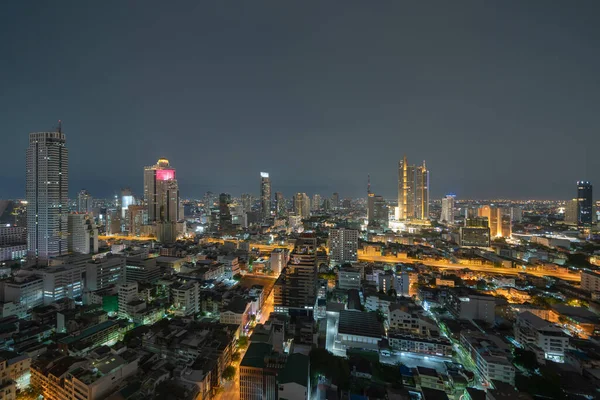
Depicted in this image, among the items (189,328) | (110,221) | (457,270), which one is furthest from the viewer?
(110,221)

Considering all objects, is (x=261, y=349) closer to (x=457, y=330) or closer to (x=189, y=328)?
(x=189, y=328)

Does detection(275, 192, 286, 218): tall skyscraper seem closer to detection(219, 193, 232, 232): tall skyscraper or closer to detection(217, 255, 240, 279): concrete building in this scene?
detection(219, 193, 232, 232): tall skyscraper

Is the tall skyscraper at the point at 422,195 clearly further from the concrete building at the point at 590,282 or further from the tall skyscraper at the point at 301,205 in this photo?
the concrete building at the point at 590,282

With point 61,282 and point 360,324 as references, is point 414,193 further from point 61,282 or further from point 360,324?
point 61,282

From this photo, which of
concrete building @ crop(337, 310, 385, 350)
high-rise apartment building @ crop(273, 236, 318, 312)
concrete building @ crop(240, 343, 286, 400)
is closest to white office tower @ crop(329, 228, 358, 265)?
high-rise apartment building @ crop(273, 236, 318, 312)

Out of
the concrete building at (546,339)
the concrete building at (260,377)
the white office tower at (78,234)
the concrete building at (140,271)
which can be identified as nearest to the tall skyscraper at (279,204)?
the white office tower at (78,234)

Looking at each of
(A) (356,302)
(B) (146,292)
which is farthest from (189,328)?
(A) (356,302)
